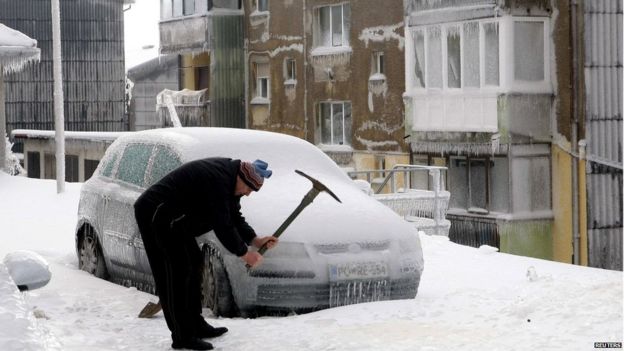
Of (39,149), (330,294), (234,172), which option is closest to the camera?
(234,172)

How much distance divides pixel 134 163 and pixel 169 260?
10.7 ft

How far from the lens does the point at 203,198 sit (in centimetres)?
828

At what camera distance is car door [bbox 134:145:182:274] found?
10.6 metres

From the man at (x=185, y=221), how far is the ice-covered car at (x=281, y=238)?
41.5 inches

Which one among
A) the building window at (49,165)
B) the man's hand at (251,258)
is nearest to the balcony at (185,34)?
the building window at (49,165)

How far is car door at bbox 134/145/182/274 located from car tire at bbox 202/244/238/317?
3.44ft

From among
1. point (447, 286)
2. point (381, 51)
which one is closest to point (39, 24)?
point (381, 51)

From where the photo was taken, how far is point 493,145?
88.5 ft

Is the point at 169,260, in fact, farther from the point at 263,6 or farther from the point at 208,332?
the point at 263,6

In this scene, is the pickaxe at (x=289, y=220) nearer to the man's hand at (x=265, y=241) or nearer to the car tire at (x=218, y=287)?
the car tire at (x=218, y=287)

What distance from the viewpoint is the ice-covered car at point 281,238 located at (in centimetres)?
941

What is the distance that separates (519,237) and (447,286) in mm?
15522

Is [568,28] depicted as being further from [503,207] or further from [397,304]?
[397,304]
